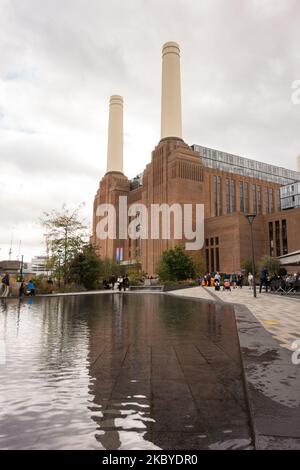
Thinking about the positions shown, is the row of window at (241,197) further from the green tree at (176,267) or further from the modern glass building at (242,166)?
the green tree at (176,267)

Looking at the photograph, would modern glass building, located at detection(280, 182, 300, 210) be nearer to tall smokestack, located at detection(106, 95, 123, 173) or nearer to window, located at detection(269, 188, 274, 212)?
window, located at detection(269, 188, 274, 212)

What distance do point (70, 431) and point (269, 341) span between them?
3.31 meters

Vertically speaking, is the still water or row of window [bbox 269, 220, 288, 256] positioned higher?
row of window [bbox 269, 220, 288, 256]

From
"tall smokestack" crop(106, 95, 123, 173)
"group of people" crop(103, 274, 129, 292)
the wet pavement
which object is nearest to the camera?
the wet pavement

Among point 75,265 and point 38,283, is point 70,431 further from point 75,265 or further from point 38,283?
point 75,265

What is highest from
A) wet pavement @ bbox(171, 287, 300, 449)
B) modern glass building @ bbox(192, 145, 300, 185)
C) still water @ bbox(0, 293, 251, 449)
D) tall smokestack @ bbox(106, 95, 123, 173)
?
tall smokestack @ bbox(106, 95, 123, 173)

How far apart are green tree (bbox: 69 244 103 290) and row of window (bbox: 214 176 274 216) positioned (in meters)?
48.2

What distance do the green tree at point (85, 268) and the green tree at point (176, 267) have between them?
1472cm

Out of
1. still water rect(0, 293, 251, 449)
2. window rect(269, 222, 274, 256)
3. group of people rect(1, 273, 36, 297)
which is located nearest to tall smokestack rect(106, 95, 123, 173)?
window rect(269, 222, 274, 256)

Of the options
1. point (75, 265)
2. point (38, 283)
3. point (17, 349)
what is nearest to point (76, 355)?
point (17, 349)

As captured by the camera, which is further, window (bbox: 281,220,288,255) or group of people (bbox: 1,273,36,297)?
window (bbox: 281,220,288,255)

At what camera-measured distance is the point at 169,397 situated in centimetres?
290

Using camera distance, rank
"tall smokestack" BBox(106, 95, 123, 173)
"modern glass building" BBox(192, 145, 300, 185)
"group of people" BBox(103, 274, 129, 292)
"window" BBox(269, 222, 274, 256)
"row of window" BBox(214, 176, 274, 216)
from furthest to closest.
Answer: "tall smokestack" BBox(106, 95, 123, 173) → "modern glass building" BBox(192, 145, 300, 185) → "row of window" BBox(214, 176, 274, 216) → "window" BBox(269, 222, 274, 256) → "group of people" BBox(103, 274, 129, 292)

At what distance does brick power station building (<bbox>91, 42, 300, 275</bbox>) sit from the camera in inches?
2534
